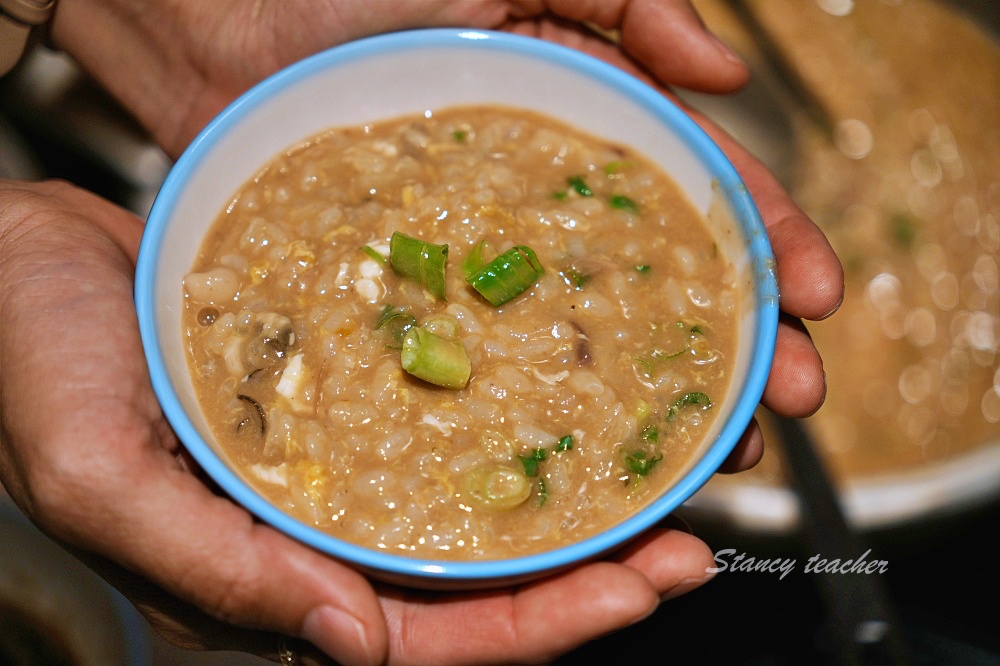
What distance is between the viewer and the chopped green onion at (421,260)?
8.75 feet

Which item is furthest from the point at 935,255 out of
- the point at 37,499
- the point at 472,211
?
the point at 37,499

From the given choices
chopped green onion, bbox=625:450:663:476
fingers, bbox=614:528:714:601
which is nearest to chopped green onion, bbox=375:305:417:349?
chopped green onion, bbox=625:450:663:476

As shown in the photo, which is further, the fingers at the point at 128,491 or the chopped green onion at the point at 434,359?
the chopped green onion at the point at 434,359

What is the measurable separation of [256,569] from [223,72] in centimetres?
225

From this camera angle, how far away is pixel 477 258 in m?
2.75

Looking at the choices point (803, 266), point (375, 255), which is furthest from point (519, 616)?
point (803, 266)

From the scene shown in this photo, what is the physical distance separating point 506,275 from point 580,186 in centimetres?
58

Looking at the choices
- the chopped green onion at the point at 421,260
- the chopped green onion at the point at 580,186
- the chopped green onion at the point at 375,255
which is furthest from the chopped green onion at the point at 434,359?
the chopped green onion at the point at 580,186

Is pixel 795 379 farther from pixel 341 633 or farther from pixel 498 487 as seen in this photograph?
pixel 341 633

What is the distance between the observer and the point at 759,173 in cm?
323

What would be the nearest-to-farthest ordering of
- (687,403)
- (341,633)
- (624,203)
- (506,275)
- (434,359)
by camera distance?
(341,633) → (434,359) → (687,403) → (506,275) → (624,203)

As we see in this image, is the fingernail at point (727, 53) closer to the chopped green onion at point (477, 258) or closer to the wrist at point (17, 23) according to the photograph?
the chopped green onion at point (477, 258)

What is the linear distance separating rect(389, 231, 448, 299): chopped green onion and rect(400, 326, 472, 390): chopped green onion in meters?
0.21

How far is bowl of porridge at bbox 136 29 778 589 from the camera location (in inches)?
94.7
